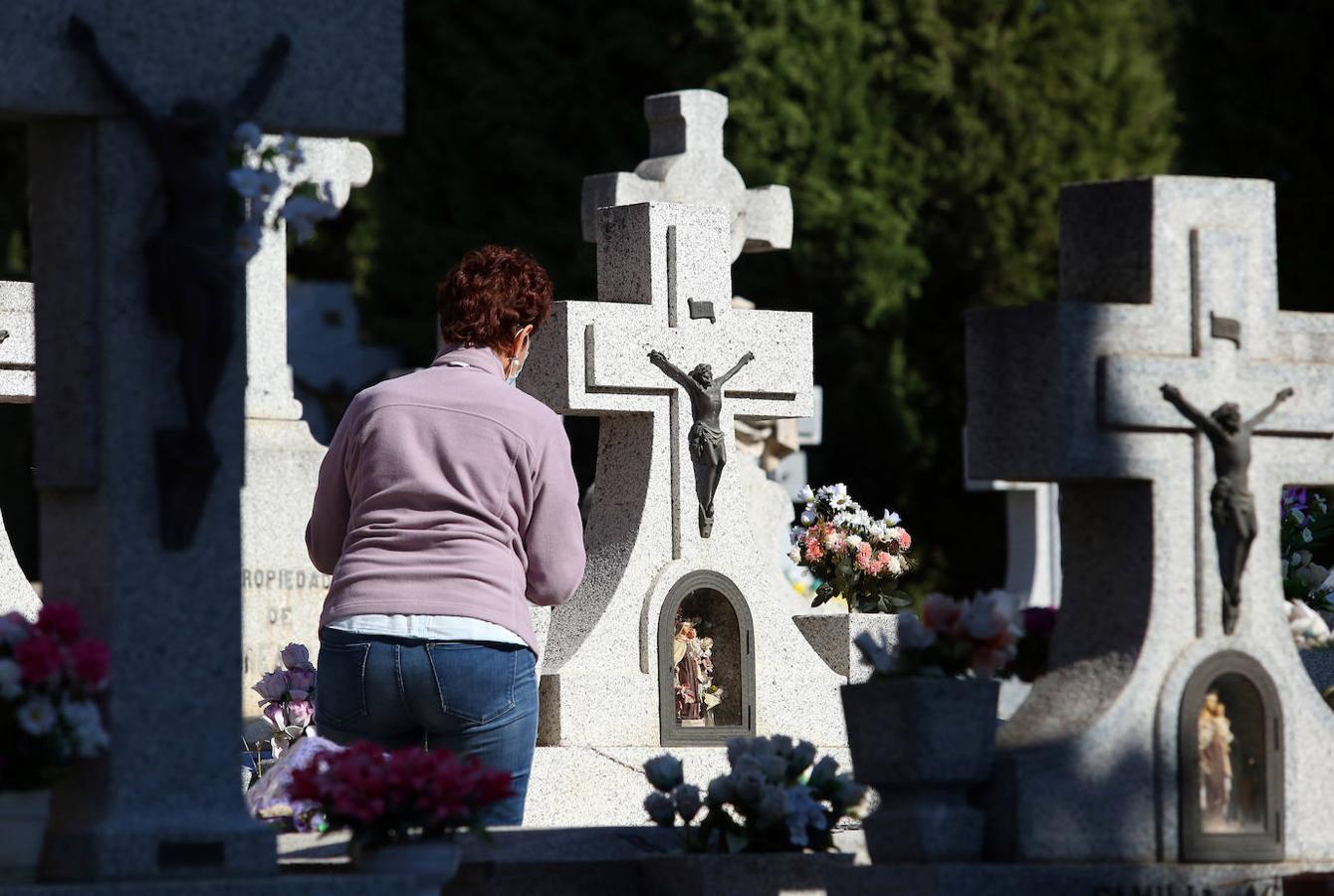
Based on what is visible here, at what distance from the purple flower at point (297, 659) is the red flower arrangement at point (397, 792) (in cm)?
307

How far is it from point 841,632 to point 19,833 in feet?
18.2

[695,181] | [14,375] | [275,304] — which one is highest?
[695,181]

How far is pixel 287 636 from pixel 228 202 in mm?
6557

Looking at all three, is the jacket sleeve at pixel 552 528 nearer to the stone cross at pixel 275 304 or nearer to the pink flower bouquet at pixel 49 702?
the pink flower bouquet at pixel 49 702

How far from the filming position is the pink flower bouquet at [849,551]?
33.8 feet

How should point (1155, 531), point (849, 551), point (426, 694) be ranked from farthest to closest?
1. point (849, 551)
2. point (1155, 531)
3. point (426, 694)

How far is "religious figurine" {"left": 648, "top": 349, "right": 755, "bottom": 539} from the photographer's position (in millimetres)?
9164

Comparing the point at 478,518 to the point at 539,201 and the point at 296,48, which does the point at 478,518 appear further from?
the point at 539,201

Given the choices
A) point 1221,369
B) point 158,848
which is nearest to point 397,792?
point 158,848

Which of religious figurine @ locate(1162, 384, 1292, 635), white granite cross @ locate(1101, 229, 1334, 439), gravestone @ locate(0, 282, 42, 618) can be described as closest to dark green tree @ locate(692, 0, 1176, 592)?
gravestone @ locate(0, 282, 42, 618)

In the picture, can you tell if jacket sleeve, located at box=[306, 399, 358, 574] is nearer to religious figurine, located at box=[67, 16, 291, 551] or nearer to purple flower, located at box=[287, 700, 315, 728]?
religious figurine, located at box=[67, 16, 291, 551]

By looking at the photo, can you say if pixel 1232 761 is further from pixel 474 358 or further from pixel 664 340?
pixel 664 340

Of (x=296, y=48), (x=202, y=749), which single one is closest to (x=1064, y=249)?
(x=296, y=48)

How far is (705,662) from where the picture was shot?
925 cm
